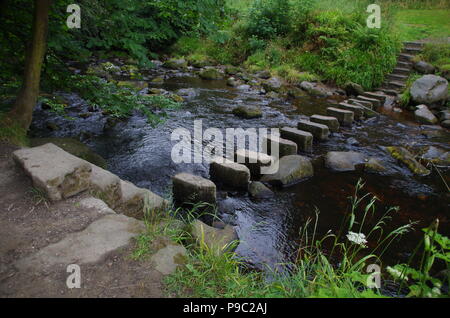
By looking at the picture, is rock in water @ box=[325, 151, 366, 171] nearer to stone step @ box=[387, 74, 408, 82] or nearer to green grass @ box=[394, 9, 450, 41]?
stone step @ box=[387, 74, 408, 82]

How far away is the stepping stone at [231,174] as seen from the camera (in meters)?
4.76

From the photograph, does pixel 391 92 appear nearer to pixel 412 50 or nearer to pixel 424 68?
pixel 424 68

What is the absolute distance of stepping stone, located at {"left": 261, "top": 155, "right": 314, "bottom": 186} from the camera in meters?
5.00

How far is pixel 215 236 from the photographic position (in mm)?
3371

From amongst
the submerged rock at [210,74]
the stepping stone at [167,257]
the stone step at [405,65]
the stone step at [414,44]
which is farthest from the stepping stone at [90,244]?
the stone step at [414,44]

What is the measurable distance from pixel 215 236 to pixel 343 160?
3.42 m

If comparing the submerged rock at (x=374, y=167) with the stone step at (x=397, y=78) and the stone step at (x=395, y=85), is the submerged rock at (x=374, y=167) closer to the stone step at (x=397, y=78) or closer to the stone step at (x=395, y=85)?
the stone step at (x=395, y=85)

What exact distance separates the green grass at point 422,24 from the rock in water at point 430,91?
4.27m

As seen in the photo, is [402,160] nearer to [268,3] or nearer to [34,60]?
[34,60]

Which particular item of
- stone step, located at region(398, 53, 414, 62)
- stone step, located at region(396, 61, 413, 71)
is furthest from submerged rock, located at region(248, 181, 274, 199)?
stone step, located at region(398, 53, 414, 62)

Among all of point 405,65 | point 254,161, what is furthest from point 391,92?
point 254,161
